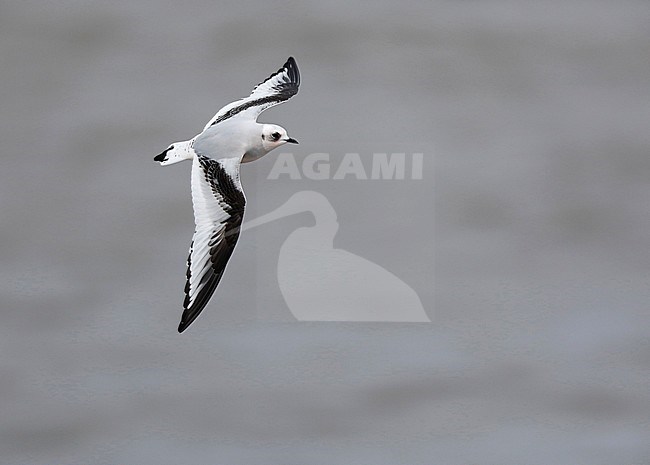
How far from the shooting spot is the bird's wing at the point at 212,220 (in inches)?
88.0

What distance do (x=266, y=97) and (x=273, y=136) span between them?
39 cm

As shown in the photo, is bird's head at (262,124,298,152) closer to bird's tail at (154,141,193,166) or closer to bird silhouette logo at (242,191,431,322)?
bird's tail at (154,141,193,166)

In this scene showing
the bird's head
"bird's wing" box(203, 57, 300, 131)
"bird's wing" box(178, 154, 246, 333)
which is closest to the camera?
the bird's head

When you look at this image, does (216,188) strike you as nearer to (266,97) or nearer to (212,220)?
(212,220)

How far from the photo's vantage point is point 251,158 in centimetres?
218

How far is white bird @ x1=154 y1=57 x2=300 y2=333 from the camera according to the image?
2.19 meters

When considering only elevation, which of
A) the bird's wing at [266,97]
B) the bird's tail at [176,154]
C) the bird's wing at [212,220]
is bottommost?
the bird's wing at [212,220]

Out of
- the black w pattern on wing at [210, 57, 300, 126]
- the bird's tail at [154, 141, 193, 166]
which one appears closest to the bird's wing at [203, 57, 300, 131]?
the black w pattern on wing at [210, 57, 300, 126]

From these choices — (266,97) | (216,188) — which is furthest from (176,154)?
(266,97)

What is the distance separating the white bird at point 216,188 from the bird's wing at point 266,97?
0.01 m

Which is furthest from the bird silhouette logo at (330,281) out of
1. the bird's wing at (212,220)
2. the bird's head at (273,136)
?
the bird's head at (273,136)

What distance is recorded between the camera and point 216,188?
2.26 m

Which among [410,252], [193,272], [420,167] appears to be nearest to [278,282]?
[410,252]

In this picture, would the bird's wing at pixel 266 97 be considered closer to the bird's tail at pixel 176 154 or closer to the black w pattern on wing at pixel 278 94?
the black w pattern on wing at pixel 278 94
